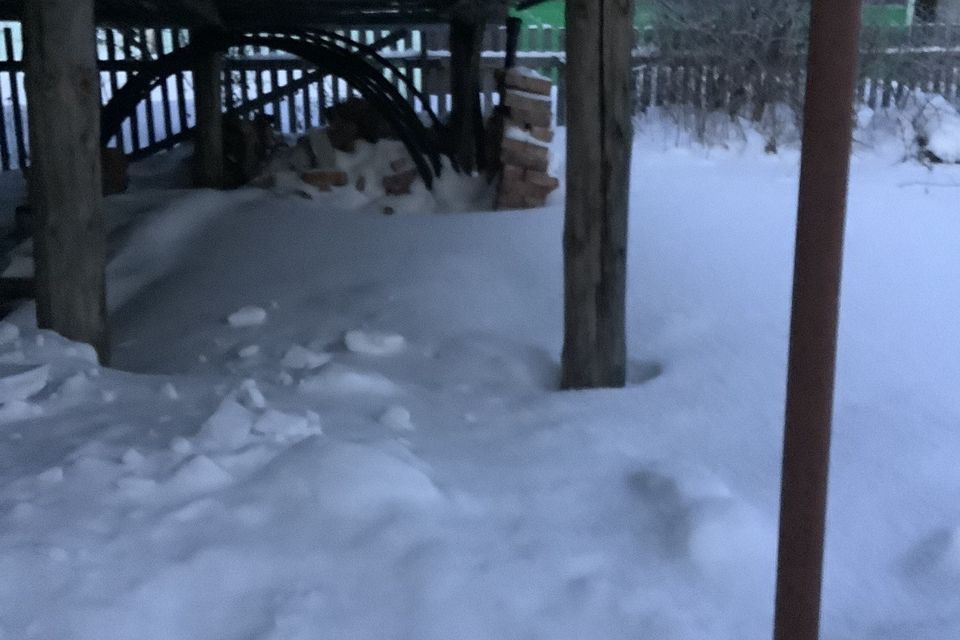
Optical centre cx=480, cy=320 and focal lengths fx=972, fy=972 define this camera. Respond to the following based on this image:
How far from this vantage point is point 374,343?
3926 mm

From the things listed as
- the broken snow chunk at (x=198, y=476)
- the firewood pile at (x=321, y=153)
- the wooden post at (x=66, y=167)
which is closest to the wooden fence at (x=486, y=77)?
the firewood pile at (x=321, y=153)

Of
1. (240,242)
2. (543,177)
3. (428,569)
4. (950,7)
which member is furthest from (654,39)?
(428,569)

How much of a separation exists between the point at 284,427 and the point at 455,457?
1.67 ft

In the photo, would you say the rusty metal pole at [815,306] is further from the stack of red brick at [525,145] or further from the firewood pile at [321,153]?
the firewood pile at [321,153]

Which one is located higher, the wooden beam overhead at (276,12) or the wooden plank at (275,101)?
the wooden beam overhead at (276,12)

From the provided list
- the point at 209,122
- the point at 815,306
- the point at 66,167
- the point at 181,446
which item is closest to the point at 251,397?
the point at 181,446

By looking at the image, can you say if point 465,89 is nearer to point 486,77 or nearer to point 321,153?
point 321,153

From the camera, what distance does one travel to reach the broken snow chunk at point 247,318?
→ 4305 millimetres

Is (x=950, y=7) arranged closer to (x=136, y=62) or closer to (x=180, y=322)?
(x=136, y=62)

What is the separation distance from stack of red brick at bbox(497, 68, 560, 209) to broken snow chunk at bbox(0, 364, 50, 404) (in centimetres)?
343

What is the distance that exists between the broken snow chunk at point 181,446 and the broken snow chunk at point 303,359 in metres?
0.98

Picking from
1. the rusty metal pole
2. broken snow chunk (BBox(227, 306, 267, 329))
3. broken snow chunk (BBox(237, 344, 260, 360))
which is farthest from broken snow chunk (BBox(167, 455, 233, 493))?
broken snow chunk (BBox(227, 306, 267, 329))

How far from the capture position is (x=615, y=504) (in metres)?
2.59

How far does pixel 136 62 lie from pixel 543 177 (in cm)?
517
